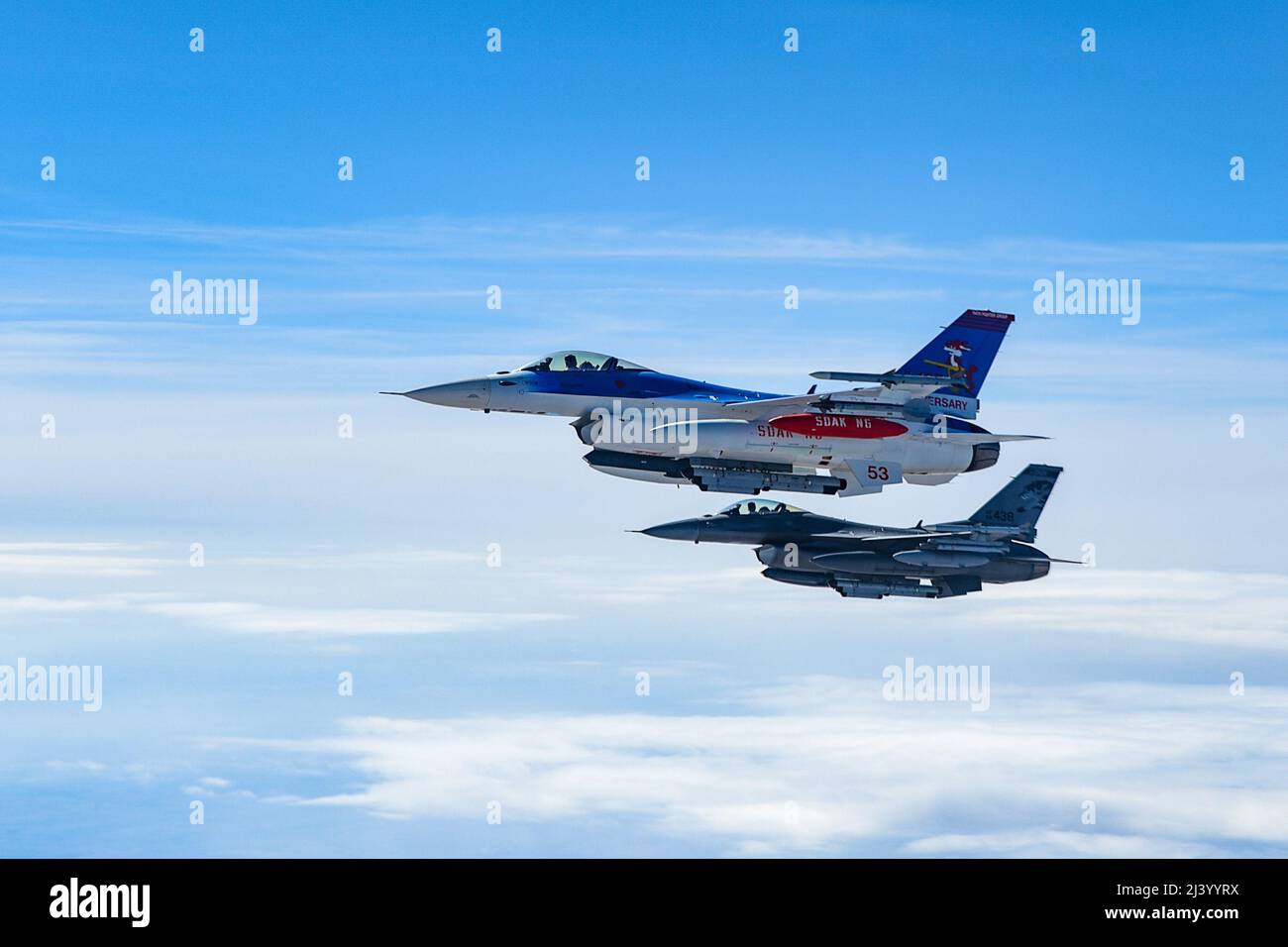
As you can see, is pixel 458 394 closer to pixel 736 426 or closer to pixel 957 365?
pixel 736 426

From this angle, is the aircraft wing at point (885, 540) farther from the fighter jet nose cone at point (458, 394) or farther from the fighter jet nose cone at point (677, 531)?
the fighter jet nose cone at point (458, 394)

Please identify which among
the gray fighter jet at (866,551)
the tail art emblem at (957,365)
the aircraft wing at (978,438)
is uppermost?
the tail art emblem at (957,365)

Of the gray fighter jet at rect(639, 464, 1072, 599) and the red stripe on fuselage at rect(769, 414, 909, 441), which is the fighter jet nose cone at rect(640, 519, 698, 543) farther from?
the red stripe on fuselage at rect(769, 414, 909, 441)

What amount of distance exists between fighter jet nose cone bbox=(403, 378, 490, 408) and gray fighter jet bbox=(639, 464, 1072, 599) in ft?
30.5

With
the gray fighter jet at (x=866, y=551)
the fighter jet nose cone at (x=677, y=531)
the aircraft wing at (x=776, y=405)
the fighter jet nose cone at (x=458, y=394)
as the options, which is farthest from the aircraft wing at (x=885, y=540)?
the fighter jet nose cone at (x=458, y=394)

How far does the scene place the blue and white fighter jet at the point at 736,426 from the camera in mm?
44469

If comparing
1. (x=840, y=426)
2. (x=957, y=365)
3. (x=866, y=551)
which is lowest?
(x=866, y=551)

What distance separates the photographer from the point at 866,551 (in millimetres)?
51781

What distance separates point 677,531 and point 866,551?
636 cm

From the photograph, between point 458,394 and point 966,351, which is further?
point 966,351

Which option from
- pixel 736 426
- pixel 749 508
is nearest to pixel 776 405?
pixel 736 426

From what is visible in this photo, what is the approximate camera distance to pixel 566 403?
1754 inches

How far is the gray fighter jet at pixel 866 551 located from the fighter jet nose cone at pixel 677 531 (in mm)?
32
